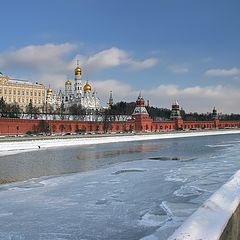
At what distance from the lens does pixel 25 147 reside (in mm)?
30297

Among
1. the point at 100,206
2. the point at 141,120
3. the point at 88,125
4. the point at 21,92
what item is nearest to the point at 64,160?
the point at 100,206

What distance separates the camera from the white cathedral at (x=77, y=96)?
3610 inches

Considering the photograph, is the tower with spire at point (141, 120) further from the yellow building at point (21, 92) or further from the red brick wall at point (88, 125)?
the yellow building at point (21, 92)

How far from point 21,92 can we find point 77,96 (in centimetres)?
1485

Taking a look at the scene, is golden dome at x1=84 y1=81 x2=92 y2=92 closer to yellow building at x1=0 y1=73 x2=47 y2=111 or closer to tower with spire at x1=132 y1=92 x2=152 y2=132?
yellow building at x1=0 y1=73 x2=47 y2=111

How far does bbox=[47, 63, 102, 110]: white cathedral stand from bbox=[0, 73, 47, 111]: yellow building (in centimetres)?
483

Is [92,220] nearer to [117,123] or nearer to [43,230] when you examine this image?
[43,230]

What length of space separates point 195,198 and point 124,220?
197 cm

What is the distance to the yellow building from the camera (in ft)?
265

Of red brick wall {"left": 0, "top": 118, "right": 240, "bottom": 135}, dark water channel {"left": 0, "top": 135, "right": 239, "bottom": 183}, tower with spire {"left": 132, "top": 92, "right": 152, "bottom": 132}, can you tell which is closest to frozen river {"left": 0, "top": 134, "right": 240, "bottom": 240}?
dark water channel {"left": 0, "top": 135, "right": 239, "bottom": 183}

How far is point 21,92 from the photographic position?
83.5 metres

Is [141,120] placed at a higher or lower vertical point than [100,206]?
higher

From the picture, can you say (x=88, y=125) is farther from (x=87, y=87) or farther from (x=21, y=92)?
(x=87, y=87)

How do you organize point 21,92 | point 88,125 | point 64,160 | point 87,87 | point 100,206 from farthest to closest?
point 87,87 → point 21,92 → point 88,125 → point 64,160 → point 100,206
